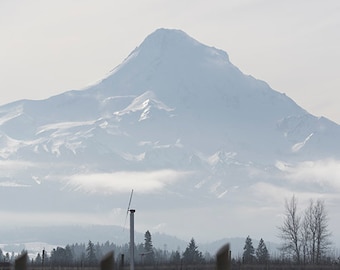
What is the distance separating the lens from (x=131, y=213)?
88.5 feet

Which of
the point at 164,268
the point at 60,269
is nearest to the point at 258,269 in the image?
the point at 164,268

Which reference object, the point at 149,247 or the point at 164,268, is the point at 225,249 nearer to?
the point at 164,268

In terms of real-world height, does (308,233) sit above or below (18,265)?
above

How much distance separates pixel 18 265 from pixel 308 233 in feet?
354

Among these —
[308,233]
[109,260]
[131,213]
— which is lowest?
[109,260]

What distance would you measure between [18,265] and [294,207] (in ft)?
361

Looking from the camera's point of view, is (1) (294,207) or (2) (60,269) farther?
(1) (294,207)

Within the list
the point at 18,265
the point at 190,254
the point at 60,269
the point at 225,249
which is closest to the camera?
the point at 225,249

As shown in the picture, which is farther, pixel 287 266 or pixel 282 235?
pixel 282 235

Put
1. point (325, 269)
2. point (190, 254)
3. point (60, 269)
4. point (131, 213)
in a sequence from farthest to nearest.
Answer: point (190, 254) → point (60, 269) → point (325, 269) → point (131, 213)

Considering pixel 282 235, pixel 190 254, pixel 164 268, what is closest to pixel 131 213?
pixel 164 268

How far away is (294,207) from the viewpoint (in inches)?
4660

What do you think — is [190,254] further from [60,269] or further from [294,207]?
[60,269]

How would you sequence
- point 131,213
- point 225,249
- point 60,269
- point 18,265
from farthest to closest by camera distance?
1. point 60,269
2. point 131,213
3. point 18,265
4. point 225,249
